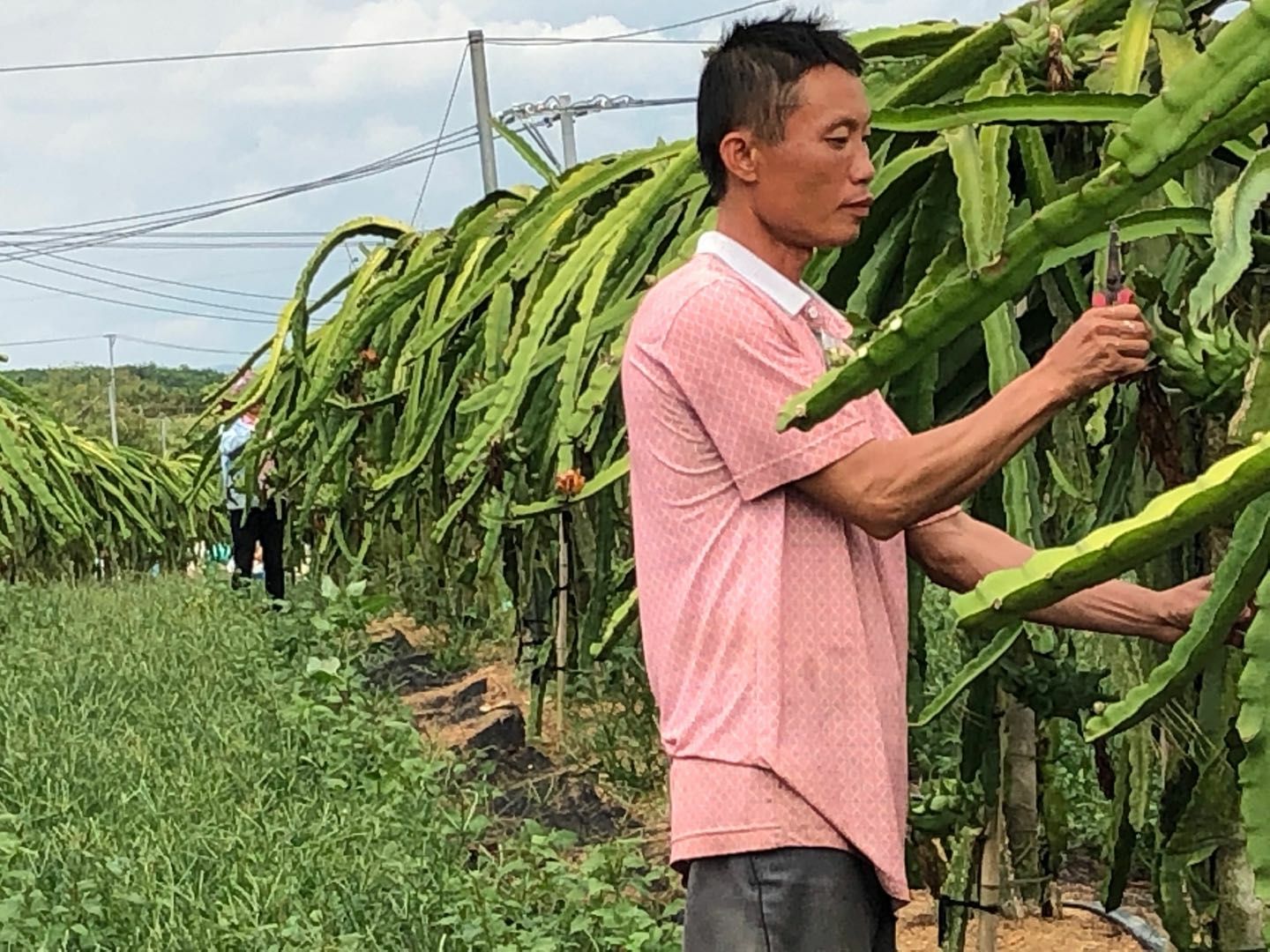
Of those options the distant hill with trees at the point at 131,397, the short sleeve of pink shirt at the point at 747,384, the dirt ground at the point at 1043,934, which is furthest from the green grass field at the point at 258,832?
the distant hill with trees at the point at 131,397

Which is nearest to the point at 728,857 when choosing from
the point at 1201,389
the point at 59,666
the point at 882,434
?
the point at 882,434

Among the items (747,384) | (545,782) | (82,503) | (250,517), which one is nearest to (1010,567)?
(747,384)

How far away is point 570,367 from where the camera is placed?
304 centimetres

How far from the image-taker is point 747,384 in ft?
6.22

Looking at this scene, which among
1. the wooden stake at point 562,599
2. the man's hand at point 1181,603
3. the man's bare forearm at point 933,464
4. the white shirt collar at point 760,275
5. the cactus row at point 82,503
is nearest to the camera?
the man's bare forearm at point 933,464

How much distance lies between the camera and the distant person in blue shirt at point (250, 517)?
29.9 ft

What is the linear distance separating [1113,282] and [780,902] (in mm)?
732

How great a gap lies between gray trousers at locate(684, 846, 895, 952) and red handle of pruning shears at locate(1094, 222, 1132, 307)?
2.13 feet

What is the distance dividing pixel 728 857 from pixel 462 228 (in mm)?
3178

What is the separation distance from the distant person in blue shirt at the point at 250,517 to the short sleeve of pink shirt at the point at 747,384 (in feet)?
23.3

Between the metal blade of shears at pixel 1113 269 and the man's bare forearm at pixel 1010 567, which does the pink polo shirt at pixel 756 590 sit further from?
the metal blade of shears at pixel 1113 269

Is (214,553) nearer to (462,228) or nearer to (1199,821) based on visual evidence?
(462,228)

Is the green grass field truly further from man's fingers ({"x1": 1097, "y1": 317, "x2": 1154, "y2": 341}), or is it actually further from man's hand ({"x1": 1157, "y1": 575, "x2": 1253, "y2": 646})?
man's fingers ({"x1": 1097, "y1": 317, "x2": 1154, "y2": 341})

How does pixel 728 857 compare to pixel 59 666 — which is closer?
pixel 728 857
